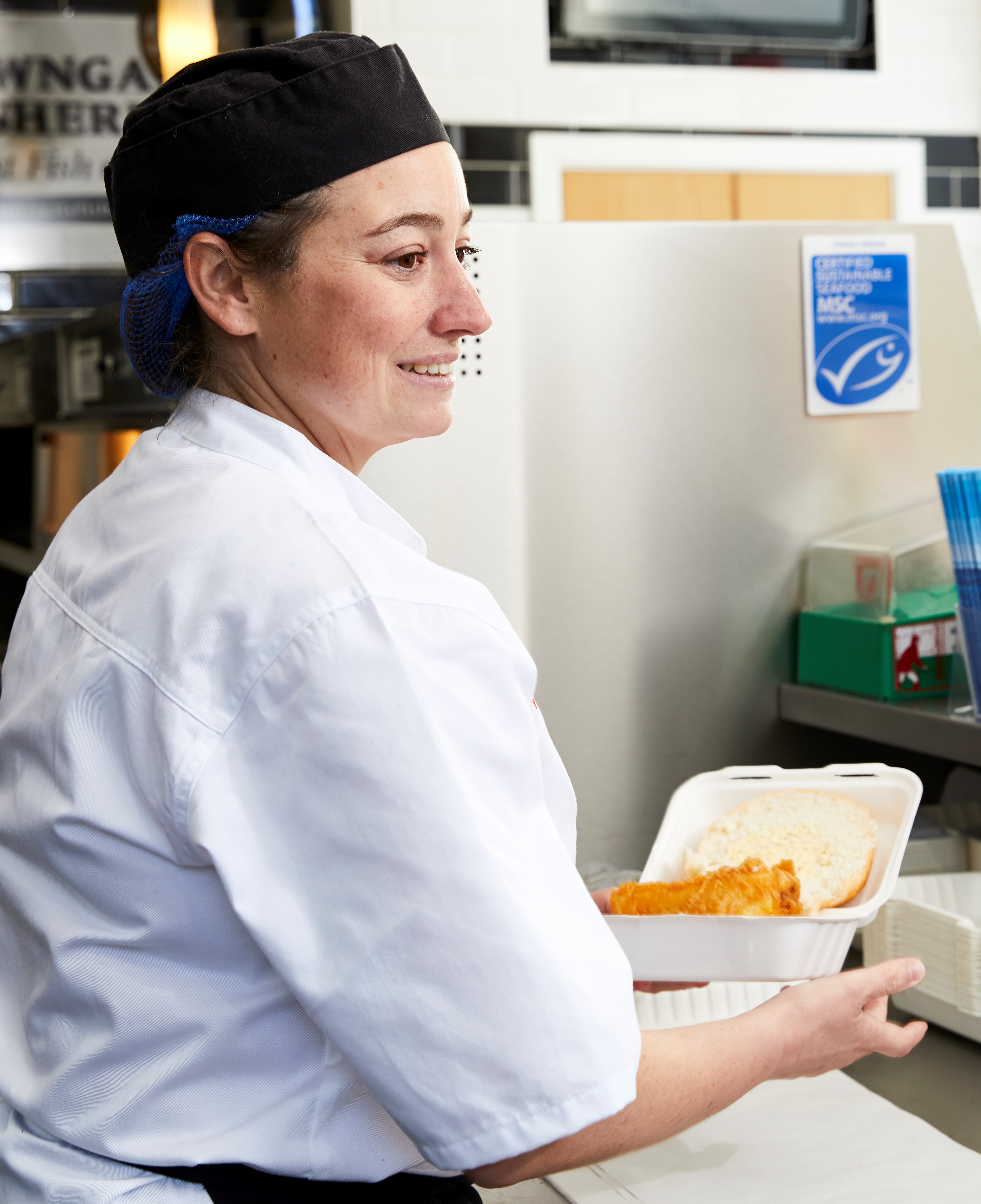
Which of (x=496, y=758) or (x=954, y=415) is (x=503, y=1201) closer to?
(x=496, y=758)

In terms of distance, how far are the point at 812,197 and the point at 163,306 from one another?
2.93 meters

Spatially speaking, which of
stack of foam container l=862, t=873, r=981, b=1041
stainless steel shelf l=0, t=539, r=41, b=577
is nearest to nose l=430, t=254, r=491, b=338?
stack of foam container l=862, t=873, r=981, b=1041

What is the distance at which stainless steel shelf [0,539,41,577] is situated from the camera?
2.54m

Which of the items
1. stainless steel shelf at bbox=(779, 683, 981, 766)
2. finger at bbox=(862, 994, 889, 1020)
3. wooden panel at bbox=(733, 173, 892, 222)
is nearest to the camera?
finger at bbox=(862, 994, 889, 1020)

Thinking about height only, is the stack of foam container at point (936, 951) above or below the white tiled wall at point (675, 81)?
below

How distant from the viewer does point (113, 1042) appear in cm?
62

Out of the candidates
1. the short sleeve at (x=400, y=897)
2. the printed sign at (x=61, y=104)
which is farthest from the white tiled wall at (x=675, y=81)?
the short sleeve at (x=400, y=897)

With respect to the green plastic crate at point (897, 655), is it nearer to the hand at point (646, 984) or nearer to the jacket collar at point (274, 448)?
the hand at point (646, 984)

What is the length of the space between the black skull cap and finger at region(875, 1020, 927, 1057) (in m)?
0.63

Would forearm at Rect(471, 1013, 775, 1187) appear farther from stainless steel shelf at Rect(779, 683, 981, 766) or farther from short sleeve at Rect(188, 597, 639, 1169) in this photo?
stainless steel shelf at Rect(779, 683, 981, 766)

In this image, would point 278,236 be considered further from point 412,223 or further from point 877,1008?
point 877,1008

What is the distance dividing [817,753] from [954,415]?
0.46 meters

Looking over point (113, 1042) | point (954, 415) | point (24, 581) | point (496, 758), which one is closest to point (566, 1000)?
point (496, 758)

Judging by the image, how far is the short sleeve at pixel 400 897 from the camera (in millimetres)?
566
